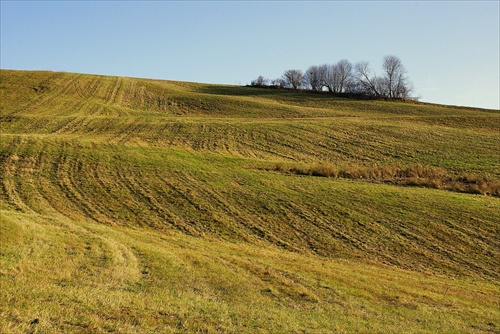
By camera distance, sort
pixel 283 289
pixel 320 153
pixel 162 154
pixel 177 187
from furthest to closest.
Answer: pixel 320 153 → pixel 162 154 → pixel 177 187 → pixel 283 289

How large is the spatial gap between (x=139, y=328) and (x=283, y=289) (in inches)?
248

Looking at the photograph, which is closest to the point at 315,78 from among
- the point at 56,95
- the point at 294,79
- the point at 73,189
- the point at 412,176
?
the point at 294,79

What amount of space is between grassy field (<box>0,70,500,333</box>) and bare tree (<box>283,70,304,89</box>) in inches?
2347

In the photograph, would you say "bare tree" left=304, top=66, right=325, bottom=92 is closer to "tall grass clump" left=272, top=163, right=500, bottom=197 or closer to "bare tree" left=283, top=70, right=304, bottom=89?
"bare tree" left=283, top=70, right=304, bottom=89

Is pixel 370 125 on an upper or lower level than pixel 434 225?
upper

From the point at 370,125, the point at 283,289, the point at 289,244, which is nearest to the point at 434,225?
the point at 289,244

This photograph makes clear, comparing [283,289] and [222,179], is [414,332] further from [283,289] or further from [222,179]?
[222,179]

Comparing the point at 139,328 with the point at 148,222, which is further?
the point at 148,222

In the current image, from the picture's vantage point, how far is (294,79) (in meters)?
114

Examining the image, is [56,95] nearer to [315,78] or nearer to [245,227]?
[245,227]

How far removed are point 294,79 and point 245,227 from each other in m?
94.1

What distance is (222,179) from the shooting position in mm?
31797

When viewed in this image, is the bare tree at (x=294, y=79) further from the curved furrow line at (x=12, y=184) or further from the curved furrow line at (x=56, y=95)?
the curved furrow line at (x=12, y=184)

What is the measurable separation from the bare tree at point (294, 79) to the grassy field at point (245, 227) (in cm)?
5961
